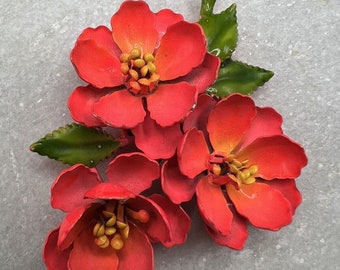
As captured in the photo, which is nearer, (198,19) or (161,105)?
(161,105)

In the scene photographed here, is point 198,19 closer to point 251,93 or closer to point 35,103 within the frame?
point 251,93

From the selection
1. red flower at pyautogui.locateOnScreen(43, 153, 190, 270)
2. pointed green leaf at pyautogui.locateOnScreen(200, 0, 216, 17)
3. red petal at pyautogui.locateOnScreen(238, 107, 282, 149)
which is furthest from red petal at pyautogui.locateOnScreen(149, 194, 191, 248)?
pointed green leaf at pyautogui.locateOnScreen(200, 0, 216, 17)

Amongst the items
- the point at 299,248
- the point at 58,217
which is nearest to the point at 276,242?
the point at 299,248

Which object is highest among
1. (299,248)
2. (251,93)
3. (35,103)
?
(35,103)

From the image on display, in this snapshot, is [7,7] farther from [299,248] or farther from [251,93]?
[299,248]

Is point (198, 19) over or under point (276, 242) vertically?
over

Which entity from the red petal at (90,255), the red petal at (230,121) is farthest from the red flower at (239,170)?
the red petal at (90,255)

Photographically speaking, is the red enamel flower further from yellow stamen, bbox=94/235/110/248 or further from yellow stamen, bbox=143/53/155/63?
yellow stamen, bbox=94/235/110/248

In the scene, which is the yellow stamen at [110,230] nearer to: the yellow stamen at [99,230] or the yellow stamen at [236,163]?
the yellow stamen at [99,230]
